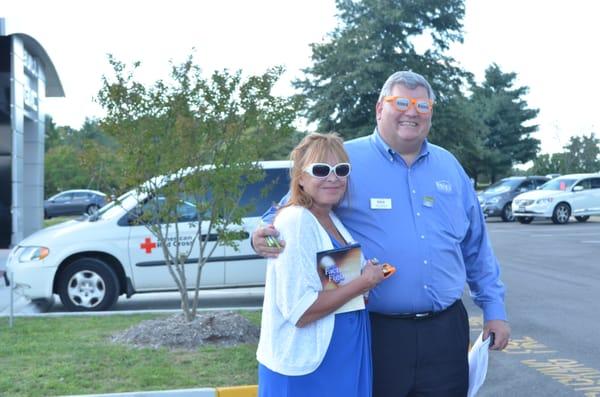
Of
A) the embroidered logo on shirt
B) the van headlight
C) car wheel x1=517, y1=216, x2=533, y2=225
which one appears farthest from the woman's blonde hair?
car wheel x1=517, y1=216, x2=533, y2=225

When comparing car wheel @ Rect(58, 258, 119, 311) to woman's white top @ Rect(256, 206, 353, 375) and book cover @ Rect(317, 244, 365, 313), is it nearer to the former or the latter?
woman's white top @ Rect(256, 206, 353, 375)

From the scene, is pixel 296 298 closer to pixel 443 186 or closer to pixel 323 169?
pixel 323 169

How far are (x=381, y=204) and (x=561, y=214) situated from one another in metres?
24.6

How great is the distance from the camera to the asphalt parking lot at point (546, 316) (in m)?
6.36

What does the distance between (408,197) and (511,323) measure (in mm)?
6043

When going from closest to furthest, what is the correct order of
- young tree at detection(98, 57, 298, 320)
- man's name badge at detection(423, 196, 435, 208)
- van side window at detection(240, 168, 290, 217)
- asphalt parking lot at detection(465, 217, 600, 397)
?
man's name badge at detection(423, 196, 435, 208) < asphalt parking lot at detection(465, 217, 600, 397) < young tree at detection(98, 57, 298, 320) < van side window at detection(240, 168, 290, 217)

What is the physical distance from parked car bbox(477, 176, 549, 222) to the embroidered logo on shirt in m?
26.0

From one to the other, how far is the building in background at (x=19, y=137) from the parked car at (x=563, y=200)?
52.9 ft

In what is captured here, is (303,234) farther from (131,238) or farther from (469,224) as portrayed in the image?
(131,238)

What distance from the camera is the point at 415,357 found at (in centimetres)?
331

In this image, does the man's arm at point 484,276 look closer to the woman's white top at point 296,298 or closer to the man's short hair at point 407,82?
the man's short hair at point 407,82

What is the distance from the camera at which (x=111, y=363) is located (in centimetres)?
654

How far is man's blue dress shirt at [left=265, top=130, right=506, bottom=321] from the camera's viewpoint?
3318mm

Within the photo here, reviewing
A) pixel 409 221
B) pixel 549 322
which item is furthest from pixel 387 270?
pixel 549 322
